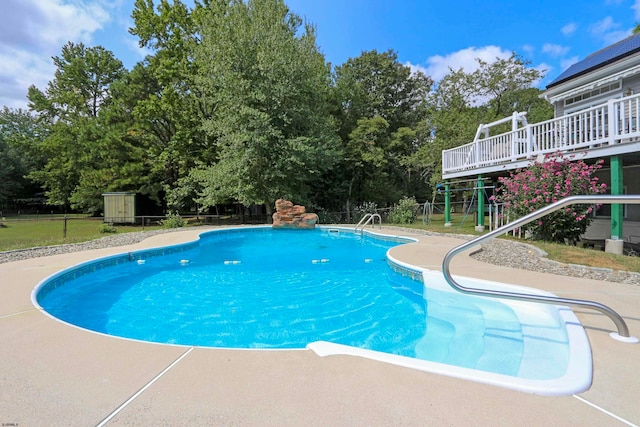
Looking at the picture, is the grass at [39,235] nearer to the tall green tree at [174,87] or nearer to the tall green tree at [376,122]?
the tall green tree at [174,87]

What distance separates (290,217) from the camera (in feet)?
50.0

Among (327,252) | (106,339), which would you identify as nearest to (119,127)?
(327,252)

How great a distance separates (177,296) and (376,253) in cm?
567

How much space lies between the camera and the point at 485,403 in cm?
186

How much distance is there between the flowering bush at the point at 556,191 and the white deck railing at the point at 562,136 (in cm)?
75

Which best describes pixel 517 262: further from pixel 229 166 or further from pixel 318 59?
pixel 318 59

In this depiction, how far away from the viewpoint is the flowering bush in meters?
7.48

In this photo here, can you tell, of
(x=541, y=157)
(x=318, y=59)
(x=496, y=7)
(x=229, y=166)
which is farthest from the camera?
(x=318, y=59)

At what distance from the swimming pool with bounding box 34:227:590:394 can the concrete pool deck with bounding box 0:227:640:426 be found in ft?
0.60

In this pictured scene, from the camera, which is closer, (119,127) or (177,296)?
(177,296)

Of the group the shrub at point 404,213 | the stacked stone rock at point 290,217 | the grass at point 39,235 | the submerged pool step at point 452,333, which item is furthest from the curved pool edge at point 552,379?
the shrub at point 404,213

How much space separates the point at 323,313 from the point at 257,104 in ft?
45.4

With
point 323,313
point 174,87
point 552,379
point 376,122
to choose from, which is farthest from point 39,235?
point 376,122

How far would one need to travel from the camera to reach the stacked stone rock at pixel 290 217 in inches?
594
